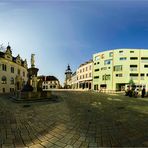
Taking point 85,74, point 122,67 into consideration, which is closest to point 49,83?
point 85,74

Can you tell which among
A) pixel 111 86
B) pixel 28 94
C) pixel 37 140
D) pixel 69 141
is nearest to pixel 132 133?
pixel 69 141

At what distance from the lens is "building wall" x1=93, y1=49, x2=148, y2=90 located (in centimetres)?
4753

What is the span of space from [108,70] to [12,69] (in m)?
31.9

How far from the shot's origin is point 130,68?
4819cm

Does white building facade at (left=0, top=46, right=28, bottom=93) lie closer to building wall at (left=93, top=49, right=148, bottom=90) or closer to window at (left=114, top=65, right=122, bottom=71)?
building wall at (left=93, top=49, right=148, bottom=90)

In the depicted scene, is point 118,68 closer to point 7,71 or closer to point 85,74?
point 85,74

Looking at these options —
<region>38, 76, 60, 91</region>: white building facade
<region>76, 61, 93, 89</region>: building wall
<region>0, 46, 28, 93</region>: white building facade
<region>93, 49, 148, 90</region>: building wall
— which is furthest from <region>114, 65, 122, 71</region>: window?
<region>38, 76, 60, 91</region>: white building facade

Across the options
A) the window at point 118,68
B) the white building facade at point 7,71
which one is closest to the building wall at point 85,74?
the window at point 118,68

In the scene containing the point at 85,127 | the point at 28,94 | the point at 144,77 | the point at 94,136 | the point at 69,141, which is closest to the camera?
the point at 69,141

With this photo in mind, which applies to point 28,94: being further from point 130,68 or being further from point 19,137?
point 130,68

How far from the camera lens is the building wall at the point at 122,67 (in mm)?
47531

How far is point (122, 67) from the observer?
160 feet

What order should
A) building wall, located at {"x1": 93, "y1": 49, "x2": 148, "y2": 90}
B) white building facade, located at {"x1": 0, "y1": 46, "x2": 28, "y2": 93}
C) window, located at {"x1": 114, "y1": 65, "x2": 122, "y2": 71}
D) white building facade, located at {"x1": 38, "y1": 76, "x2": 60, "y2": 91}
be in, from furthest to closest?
white building facade, located at {"x1": 38, "y1": 76, "x2": 60, "y2": 91}
window, located at {"x1": 114, "y1": 65, "x2": 122, "y2": 71}
building wall, located at {"x1": 93, "y1": 49, "x2": 148, "y2": 90}
white building facade, located at {"x1": 0, "y1": 46, "x2": 28, "y2": 93}

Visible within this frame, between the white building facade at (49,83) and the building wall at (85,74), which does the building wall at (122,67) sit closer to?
the building wall at (85,74)
